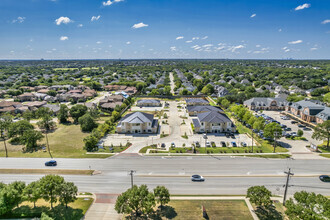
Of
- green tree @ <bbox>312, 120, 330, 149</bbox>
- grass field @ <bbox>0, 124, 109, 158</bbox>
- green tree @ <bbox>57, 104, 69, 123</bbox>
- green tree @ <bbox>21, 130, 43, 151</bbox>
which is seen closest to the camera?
grass field @ <bbox>0, 124, 109, 158</bbox>

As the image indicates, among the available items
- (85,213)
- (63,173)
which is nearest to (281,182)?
(85,213)

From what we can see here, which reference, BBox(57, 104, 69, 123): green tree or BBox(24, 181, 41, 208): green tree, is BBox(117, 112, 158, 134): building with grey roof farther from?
BBox(24, 181, 41, 208): green tree

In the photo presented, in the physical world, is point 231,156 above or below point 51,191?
below

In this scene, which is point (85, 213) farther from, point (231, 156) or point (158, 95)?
point (158, 95)

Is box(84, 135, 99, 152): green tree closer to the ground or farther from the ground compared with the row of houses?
closer to the ground

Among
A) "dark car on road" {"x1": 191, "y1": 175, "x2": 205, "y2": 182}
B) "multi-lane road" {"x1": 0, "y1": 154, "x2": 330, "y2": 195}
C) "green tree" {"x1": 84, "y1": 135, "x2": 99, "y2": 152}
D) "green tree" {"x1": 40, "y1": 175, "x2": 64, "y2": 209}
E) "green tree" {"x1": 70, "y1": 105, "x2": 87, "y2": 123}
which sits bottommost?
"multi-lane road" {"x1": 0, "y1": 154, "x2": 330, "y2": 195}

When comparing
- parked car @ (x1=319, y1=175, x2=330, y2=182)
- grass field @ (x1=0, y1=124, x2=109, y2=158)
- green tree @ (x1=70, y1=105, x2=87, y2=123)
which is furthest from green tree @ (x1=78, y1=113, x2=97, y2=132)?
parked car @ (x1=319, y1=175, x2=330, y2=182)
